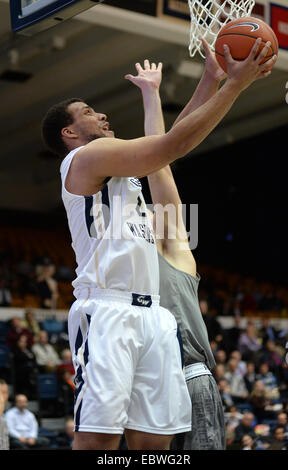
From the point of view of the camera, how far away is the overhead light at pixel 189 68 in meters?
13.0

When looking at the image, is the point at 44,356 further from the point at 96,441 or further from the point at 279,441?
the point at 96,441

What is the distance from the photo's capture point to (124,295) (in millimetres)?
3137

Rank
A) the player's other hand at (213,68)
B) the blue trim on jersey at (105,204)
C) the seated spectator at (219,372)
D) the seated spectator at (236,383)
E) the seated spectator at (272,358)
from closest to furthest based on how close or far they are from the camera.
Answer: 1. the blue trim on jersey at (105,204)
2. the player's other hand at (213,68)
3. the seated spectator at (219,372)
4. the seated spectator at (236,383)
5. the seated spectator at (272,358)

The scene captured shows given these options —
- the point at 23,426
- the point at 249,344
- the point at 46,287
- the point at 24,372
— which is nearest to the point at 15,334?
the point at 24,372

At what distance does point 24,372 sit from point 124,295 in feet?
25.4

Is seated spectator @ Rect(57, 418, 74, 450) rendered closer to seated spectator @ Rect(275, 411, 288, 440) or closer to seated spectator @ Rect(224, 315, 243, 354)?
seated spectator @ Rect(275, 411, 288, 440)

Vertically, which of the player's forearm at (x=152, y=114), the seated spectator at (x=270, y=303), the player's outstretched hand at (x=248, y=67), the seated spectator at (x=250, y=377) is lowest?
the seated spectator at (x=270, y=303)

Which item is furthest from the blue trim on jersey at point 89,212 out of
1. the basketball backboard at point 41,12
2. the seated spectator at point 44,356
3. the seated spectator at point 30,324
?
the seated spectator at point 30,324

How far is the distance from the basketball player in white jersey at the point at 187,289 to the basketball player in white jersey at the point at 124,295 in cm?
34

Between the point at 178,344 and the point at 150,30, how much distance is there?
280 inches

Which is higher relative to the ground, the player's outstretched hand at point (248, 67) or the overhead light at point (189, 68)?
the player's outstretched hand at point (248, 67)

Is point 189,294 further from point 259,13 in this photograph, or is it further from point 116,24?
point 116,24

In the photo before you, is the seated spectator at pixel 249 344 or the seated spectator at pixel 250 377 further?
the seated spectator at pixel 249 344

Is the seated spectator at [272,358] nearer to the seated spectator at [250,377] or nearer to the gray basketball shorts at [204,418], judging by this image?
the seated spectator at [250,377]
